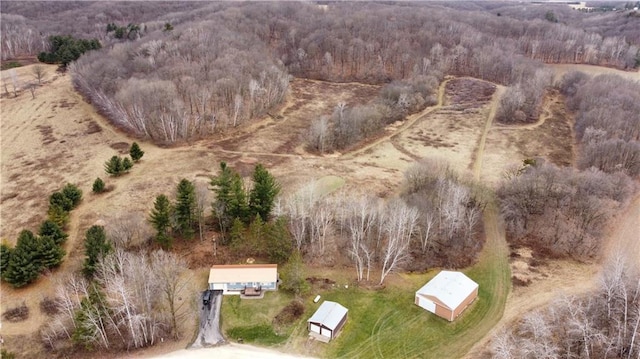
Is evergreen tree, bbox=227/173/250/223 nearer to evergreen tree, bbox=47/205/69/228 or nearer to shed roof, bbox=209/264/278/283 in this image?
shed roof, bbox=209/264/278/283

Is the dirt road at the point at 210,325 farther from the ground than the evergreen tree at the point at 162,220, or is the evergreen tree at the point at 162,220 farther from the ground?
the evergreen tree at the point at 162,220

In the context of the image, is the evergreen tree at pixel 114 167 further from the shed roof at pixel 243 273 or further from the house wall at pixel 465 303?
the house wall at pixel 465 303

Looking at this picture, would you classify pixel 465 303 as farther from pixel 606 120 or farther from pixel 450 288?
pixel 606 120

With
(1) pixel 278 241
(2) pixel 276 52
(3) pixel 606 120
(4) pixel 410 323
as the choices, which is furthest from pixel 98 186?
(2) pixel 276 52

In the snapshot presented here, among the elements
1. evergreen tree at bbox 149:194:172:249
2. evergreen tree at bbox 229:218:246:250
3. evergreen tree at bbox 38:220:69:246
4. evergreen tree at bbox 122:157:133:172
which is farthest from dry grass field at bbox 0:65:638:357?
evergreen tree at bbox 229:218:246:250

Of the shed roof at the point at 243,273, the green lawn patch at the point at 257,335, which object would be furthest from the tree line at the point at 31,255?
the green lawn patch at the point at 257,335

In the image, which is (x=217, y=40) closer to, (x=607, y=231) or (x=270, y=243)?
(x=270, y=243)

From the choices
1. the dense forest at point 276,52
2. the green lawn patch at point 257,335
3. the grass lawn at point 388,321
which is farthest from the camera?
the dense forest at point 276,52
